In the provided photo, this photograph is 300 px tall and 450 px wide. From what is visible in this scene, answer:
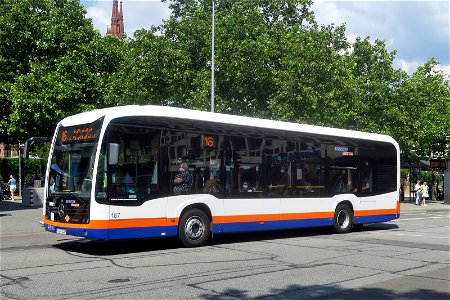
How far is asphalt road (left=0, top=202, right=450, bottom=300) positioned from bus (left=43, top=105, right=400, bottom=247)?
67cm

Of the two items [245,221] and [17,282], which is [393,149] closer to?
[245,221]

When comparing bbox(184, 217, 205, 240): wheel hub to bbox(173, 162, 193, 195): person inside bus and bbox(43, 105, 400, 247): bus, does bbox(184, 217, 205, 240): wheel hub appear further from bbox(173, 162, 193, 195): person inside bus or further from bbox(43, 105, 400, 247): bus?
bbox(173, 162, 193, 195): person inside bus

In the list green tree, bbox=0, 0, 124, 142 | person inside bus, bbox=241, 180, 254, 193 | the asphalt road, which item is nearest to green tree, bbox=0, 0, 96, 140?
green tree, bbox=0, 0, 124, 142

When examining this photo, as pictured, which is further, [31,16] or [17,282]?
[31,16]

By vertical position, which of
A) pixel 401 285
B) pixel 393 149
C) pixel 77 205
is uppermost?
pixel 393 149

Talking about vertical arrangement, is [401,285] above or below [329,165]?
below

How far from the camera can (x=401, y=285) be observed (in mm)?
8180

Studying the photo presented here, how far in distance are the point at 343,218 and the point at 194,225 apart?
5.88m

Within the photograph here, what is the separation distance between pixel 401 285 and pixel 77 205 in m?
6.41

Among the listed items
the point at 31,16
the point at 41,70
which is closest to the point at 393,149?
the point at 41,70

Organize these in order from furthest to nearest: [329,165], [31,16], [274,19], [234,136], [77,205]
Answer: [274,19]
[31,16]
[329,165]
[234,136]
[77,205]

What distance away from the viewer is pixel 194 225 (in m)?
12.4

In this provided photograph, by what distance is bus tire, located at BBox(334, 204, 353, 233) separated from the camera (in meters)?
16.1

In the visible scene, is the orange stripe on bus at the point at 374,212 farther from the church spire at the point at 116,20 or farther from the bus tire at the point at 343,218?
the church spire at the point at 116,20
